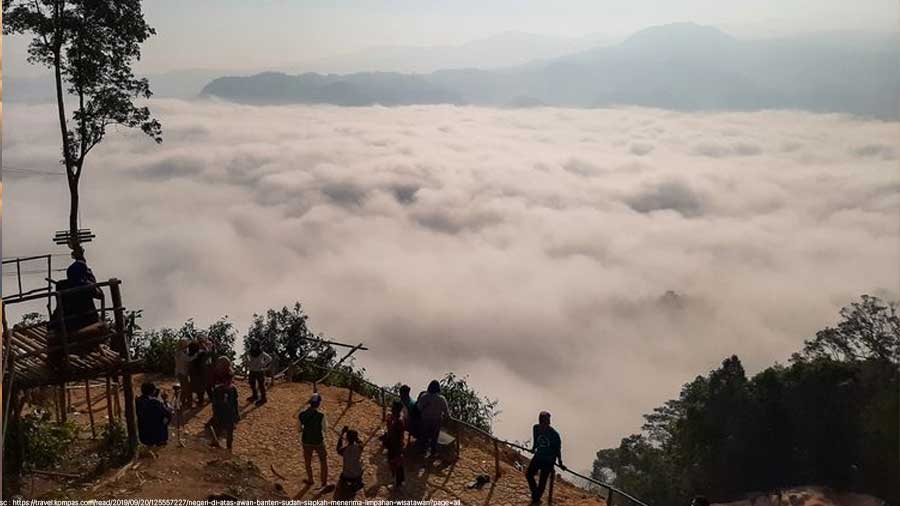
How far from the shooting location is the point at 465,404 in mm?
21000

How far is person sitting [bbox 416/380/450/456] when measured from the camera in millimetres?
10586

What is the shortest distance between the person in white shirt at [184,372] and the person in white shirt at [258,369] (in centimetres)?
107

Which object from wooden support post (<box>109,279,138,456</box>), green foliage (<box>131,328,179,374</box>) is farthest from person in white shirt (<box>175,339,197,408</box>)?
green foliage (<box>131,328,179,374</box>)

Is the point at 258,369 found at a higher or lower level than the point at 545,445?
higher

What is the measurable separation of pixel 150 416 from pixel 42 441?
1267 mm

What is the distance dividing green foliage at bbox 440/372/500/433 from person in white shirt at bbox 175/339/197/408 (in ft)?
29.7

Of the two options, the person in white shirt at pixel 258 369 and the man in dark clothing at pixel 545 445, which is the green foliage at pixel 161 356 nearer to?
the person in white shirt at pixel 258 369

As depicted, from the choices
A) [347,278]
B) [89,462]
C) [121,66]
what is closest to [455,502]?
[89,462]

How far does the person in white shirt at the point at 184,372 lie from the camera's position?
12125mm

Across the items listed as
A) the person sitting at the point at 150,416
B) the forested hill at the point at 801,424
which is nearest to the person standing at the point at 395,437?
the person sitting at the point at 150,416

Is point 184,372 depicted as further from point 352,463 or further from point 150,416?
point 352,463

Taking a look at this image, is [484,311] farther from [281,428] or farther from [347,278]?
[281,428]

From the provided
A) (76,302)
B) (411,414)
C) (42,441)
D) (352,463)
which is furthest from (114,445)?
(411,414)

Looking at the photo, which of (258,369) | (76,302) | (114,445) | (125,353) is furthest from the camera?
(258,369)
